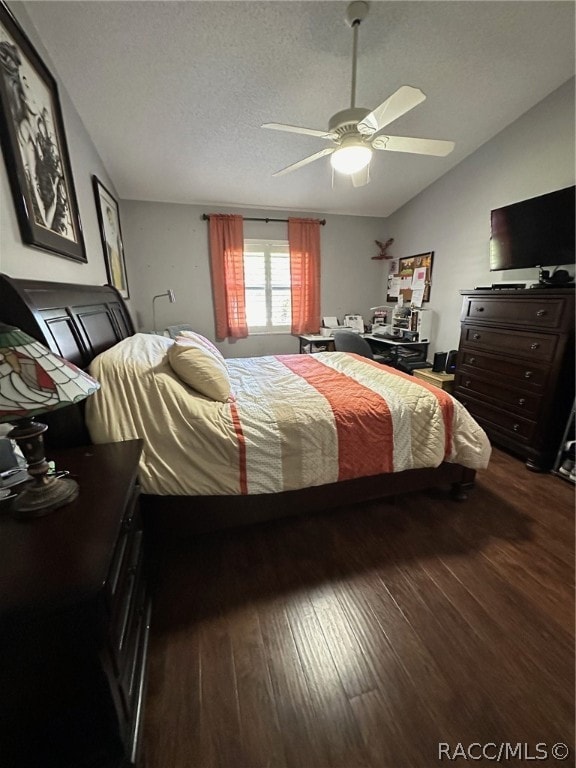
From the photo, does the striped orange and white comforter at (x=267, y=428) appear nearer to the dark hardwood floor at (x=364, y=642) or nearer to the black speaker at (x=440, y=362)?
the dark hardwood floor at (x=364, y=642)

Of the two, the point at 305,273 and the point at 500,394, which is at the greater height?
the point at 305,273

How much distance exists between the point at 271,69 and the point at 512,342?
8.37 feet

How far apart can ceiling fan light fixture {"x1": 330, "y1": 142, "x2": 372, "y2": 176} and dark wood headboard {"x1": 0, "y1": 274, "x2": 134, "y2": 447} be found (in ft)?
5.17

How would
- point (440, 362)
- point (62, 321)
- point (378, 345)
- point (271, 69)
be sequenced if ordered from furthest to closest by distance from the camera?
1. point (378, 345)
2. point (440, 362)
3. point (271, 69)
4. point (62, 321)

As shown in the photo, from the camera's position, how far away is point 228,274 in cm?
385

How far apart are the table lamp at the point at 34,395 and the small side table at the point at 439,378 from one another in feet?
10.3

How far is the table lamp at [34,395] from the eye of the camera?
24.5 inches

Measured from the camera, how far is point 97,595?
0.60 m

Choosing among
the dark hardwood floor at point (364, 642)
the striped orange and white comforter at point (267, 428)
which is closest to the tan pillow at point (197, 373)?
the striped orange and white comforter at point (267, 428)

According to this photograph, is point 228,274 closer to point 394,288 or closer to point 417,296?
point 394,288

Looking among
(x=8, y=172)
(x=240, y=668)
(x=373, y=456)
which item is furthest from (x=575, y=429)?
(x=8, y=172)

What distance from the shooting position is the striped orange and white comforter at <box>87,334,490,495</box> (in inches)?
51.8

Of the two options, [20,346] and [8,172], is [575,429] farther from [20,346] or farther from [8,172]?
[8,172]

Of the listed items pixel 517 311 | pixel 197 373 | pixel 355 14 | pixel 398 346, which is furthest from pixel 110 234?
pixel 517 311
